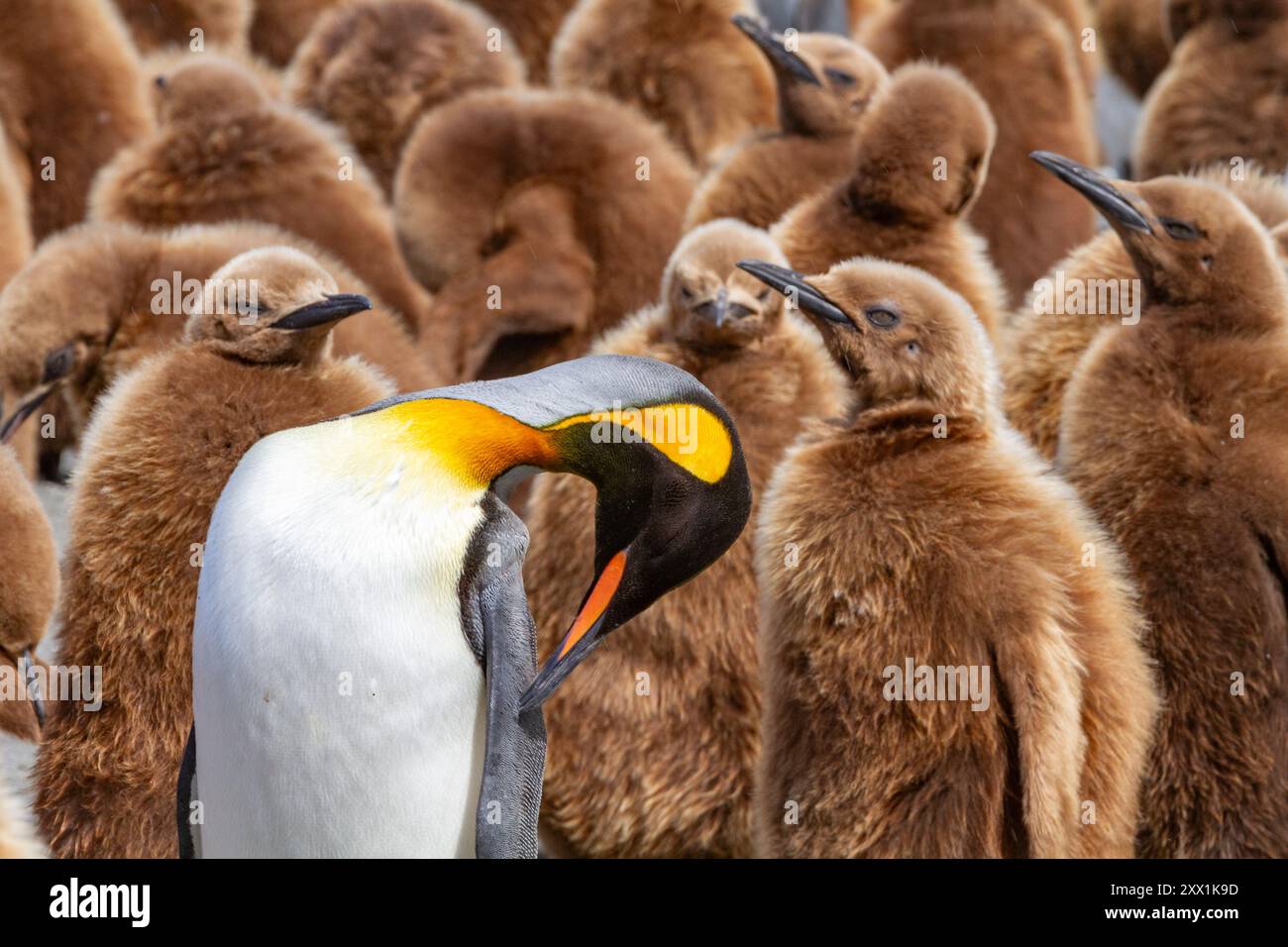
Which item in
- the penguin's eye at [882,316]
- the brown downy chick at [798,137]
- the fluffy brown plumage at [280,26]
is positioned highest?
the fluffy brown plumage at [280,26]

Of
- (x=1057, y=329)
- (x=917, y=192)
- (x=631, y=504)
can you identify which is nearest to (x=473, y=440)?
(x=631, y=504)

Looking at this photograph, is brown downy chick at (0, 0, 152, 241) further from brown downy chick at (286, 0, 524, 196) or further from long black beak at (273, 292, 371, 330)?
long black beak at (273, 292, 371, 330)

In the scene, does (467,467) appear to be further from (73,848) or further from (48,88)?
(48,88)

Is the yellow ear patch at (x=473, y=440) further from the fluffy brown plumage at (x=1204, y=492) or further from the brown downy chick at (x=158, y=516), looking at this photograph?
the fluffy brown plumage at (x=1204, y=492)

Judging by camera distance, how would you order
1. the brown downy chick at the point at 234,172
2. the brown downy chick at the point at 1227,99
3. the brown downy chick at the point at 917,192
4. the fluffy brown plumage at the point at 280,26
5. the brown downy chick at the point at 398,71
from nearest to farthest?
the brown downy chick at the point at 917,192 → the brown downy chick at the point at 234,172 → the brown downy chick at the point at 1227,99 → the brown downy chick at the point at 398,71 → the fluffy brown plumage at the point at 280,26

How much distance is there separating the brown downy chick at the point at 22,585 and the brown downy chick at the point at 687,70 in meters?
2.24

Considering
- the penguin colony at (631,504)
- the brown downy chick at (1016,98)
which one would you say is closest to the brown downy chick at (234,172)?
the penguin colony at (631,504)

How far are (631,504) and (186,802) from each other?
0.61 meters

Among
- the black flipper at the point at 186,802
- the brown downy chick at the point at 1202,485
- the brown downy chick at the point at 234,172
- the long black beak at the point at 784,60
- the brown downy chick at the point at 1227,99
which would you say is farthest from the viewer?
the brown downy chick at the point at 1227,99

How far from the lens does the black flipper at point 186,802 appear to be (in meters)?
2.04

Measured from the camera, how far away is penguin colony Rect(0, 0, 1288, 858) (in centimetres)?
190

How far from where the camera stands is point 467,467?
1903 mm
